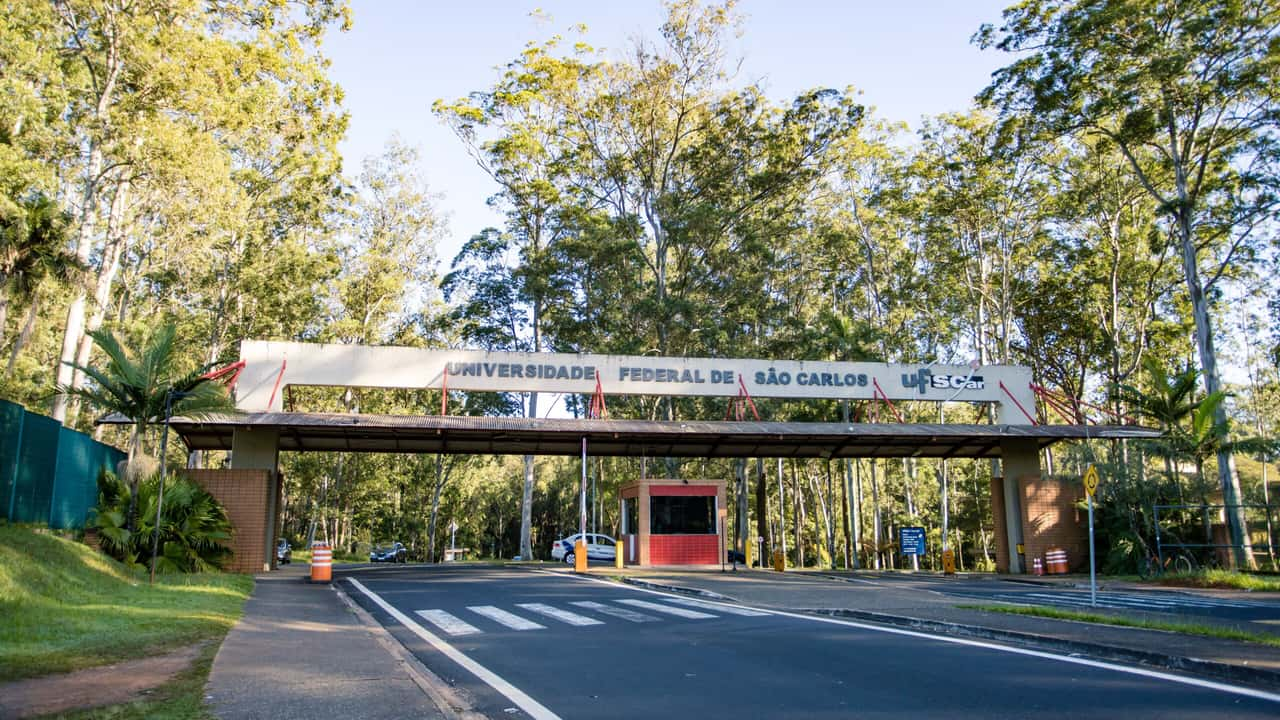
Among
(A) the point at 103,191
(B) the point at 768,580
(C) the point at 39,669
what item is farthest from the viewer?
(A) the point at 103,191

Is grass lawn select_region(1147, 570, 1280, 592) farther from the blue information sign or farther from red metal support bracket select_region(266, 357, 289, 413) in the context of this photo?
red metal support bracket select_region(266, 357, 289, 413)

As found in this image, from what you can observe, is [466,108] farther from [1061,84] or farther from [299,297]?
[1061,84]

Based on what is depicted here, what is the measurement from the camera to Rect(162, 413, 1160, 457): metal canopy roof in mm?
23234

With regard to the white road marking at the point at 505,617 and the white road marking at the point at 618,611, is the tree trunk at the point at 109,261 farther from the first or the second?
the white road marking at the point at 618,611

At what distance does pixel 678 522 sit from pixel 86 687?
932 inches

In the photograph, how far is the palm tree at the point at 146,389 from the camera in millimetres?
16328

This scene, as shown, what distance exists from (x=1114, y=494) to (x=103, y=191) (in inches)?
1165

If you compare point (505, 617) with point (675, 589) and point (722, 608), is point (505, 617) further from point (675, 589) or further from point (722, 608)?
point (675, 589)

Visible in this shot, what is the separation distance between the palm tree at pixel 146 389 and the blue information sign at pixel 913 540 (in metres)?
23.0

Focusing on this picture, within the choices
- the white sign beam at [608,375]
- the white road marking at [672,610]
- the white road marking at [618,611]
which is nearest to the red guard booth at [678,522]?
the white sign beam at [608,375]

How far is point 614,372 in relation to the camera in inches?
1074

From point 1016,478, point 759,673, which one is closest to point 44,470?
point 759,673

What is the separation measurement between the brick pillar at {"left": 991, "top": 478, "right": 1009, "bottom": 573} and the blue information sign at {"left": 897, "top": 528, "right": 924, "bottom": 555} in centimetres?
298

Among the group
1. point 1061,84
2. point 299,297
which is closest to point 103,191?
point 299,297
